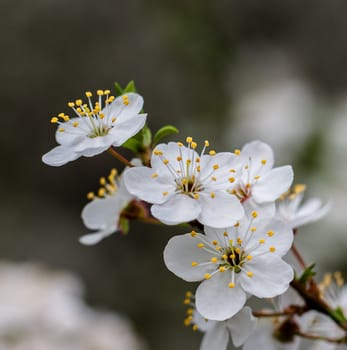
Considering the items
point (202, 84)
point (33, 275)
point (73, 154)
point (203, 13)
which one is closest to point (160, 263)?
point (202, 84)

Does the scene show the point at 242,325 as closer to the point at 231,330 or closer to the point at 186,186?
the point at 231,330

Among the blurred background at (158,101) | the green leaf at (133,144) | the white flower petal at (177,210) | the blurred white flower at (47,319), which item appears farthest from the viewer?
the blurred background at (158,101)

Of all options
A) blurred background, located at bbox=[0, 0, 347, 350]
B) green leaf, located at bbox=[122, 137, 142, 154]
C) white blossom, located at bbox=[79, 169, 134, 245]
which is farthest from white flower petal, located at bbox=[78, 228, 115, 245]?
blurred background, located at bbox=[0, 0, 347, 350]

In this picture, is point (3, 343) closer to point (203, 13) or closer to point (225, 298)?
point (225, 298)

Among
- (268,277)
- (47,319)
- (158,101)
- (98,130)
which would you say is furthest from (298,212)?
(158,101)

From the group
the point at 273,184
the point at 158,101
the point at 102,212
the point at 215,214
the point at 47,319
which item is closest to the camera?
the point at 215,214

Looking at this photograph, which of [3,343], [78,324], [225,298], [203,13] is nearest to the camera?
[225,298]

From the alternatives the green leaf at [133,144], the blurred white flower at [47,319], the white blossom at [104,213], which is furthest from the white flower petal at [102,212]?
the blurred white flower at [47,319]

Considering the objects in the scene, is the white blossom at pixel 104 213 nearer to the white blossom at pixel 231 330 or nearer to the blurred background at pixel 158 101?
the white blossom at pixel 231 330
